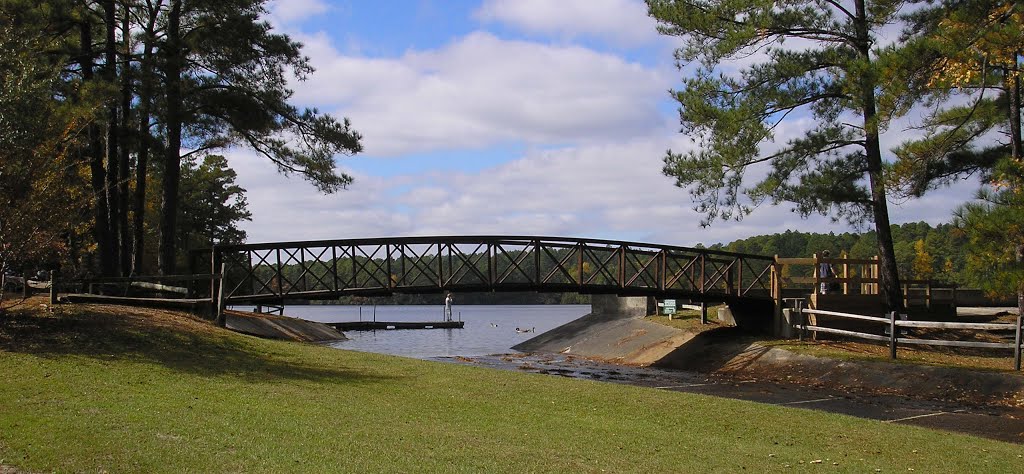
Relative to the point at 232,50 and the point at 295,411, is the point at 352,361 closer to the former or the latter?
the point at 295,411

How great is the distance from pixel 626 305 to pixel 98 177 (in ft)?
79.4

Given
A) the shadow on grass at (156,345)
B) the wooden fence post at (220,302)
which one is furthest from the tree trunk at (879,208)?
the wooden fence post at (220,302)

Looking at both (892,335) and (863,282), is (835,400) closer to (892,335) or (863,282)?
(892,335)

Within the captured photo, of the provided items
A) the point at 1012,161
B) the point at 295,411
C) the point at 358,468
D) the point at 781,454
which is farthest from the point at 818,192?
the point at 358,468

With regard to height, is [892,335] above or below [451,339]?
above

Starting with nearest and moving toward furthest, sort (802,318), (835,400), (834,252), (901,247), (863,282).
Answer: (835,400), (802,318), (863,282), (901,247), (834,252)

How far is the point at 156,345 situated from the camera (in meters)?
17.5

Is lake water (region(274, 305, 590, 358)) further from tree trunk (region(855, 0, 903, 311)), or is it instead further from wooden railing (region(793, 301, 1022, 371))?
tree trunk (region(855, 0, 903, 311))

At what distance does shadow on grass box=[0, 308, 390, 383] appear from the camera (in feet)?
51.7

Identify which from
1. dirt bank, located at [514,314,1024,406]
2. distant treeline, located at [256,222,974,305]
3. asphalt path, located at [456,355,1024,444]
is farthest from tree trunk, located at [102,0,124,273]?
distant treeline, located at [256,222,974,305]

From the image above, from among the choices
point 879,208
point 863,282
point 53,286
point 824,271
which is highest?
point 879,208

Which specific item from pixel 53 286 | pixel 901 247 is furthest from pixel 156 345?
pixel 901 247

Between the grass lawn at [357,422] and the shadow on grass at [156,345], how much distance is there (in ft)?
0.20

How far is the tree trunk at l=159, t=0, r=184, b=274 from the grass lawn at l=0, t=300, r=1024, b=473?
9.36m
